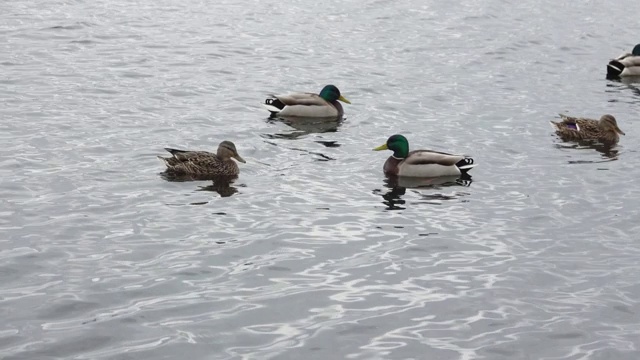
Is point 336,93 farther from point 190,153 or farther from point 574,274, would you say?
point 574,274

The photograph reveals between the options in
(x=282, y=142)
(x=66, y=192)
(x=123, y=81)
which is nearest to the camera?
(x=66, y=192)

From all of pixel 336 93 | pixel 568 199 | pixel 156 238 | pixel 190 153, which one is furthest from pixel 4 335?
pixel 336 93

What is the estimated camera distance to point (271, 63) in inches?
1227

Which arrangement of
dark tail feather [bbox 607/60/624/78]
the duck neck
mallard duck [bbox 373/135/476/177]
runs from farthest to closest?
dark tail feather [bbox 607/60/624/78] < the duck neck < mallard duck [bbox 373/135/476/177]

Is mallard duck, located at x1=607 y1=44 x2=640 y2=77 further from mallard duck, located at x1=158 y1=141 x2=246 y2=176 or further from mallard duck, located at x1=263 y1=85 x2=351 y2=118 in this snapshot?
mallard duck, located at x1=158 y1=141 x2=246 y2=176

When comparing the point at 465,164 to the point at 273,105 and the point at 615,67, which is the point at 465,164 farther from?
the point at 615,67

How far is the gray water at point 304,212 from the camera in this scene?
1284 cm

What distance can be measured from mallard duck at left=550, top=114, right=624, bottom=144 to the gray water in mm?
315

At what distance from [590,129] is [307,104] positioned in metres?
6.14

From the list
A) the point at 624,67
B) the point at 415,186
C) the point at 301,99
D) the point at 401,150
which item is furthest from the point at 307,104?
the point at 624,67

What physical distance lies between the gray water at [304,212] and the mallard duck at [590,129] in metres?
0.31

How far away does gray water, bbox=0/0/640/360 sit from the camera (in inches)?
506

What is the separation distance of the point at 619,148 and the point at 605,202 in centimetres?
464

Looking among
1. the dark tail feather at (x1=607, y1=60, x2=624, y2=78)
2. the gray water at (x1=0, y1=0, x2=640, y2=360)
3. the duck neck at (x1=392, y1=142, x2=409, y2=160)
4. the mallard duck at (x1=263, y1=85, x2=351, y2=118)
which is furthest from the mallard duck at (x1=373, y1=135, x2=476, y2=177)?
the dark tail feather at (x1=607, y1=60, x2=624, y2=78)
